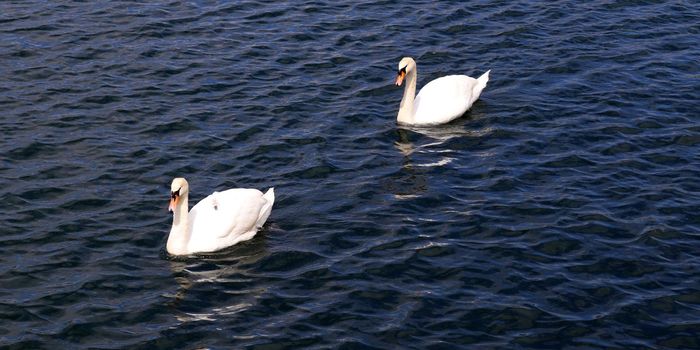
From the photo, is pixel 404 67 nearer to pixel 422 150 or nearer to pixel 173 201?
pixel 422 150

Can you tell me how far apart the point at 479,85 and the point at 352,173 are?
15.6 feet

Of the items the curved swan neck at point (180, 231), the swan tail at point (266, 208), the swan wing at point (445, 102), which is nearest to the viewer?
the curved swan neck at point (180, 231)

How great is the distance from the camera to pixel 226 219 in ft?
69.2

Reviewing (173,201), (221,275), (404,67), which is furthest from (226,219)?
(404,67)

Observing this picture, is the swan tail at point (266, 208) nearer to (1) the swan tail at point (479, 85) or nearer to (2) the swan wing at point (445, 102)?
(2) the swan wing at point (445, 102)

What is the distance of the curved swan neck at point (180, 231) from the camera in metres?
20.6

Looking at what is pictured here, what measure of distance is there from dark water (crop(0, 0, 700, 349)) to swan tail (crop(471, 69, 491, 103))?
0.45 m

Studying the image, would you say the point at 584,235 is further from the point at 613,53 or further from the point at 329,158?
the point at 613,53

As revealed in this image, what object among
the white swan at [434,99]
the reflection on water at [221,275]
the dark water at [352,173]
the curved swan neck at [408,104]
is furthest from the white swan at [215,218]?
the white swan at [434,99]

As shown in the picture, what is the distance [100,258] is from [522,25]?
1455cm

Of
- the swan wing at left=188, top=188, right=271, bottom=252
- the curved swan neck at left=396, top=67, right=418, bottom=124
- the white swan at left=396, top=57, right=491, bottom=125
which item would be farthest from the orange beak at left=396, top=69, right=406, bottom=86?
the swan wing at left=188, top=188, right=271, bottom=252

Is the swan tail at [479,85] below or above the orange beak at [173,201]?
below

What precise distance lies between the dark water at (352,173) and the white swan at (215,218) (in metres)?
0.31

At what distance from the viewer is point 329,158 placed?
24.1m
